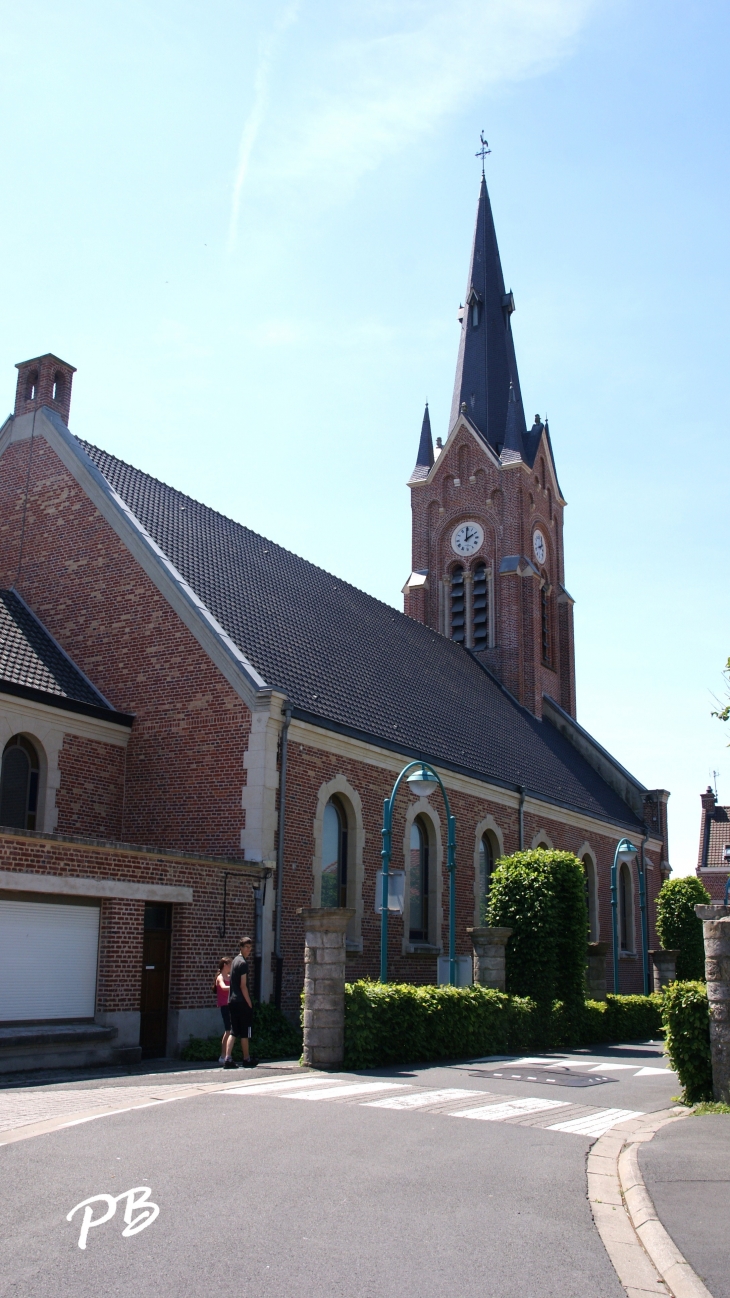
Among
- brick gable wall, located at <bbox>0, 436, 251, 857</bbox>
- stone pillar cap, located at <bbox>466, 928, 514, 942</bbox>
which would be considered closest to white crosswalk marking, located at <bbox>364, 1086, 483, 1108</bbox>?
stone pillar cap, located at <bbox>466, 928, 514, 942</bbox>

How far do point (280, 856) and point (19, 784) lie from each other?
431cm

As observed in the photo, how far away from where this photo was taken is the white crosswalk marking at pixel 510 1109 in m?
9.82

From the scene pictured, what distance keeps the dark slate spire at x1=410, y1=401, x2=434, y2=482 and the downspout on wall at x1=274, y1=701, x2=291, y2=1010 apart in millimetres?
25147

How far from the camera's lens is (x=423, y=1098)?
1080 centimetres

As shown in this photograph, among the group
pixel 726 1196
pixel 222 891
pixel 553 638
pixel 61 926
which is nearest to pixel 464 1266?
pixel 726 1196

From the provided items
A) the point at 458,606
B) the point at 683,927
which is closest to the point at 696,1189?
the point at 683,927

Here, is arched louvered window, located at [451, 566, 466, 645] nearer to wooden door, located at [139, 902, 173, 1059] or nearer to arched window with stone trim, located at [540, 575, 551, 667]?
arched window with stone trim, located at [540, 575, 551, 667]

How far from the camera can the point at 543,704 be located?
125 ft

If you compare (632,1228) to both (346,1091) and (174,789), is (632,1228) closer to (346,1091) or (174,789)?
(346,1091)

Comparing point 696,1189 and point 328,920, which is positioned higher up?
point 328,920

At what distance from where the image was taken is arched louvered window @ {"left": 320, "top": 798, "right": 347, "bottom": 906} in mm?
19403

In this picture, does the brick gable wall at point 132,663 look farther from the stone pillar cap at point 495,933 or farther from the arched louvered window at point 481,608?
the arched louvered window at point 481,608

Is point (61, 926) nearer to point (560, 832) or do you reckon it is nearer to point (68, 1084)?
point (68, 1084)

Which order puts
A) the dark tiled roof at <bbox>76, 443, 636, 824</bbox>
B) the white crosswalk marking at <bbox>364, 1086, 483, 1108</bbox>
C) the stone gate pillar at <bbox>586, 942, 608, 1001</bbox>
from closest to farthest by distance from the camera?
the white crosswalk marking at <bbox>364, 1086, 483, 1108</bbox>
the dark tiled roof at <bbox>76, 443, 636, 824</bbox>
the stone gate pillar at <bbox>586, 942, 608, 1001</bbox>
